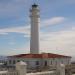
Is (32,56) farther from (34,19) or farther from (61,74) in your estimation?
(61,74)

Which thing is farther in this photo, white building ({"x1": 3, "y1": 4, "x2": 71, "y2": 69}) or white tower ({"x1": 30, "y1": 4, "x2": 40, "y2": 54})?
white tower ({"x1": 30, "y1": 4, "x2": 40, "y2": 54})

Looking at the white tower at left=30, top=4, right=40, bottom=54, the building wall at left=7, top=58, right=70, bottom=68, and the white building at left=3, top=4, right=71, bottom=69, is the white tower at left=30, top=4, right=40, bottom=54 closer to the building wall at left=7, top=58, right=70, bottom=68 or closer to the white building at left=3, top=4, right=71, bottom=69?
the white building at left=3, top=4, right=71, bottom=69

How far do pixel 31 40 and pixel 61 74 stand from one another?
2653 centimetres

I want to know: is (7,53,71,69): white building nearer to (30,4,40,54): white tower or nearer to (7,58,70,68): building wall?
(7,58,70,68): building wall

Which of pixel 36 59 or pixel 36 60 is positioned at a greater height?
pixel 36 59

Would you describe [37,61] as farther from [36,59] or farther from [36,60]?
[36,59]

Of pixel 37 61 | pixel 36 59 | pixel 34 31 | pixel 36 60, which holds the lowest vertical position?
pixel 37 61

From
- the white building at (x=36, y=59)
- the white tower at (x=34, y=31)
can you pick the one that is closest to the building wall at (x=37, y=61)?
the white building at (x=36, y=59)

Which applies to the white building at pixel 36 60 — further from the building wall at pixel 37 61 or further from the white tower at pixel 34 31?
the white tower at pixel 34 31

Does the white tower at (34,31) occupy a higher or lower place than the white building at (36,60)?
higher

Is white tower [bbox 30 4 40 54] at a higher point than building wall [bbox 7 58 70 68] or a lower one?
higher

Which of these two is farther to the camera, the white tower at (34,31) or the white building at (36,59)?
the white tower at (34,31)

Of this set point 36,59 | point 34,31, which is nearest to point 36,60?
point 36,59

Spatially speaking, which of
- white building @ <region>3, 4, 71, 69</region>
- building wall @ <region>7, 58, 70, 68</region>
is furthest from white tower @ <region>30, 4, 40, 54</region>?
building wall @ <region>7, 58, 70, 68</region>
